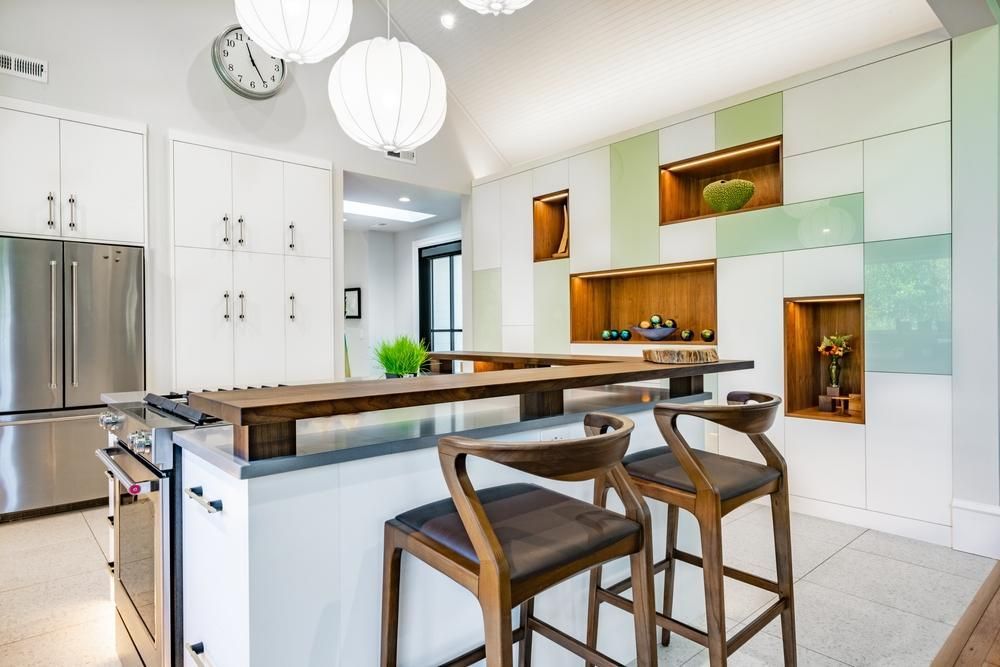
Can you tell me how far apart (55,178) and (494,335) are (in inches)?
145

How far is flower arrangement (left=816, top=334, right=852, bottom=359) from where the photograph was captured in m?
3.43

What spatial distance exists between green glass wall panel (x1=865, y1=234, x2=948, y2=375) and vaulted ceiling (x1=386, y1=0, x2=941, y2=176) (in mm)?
1591

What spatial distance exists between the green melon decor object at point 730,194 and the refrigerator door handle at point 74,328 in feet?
14.0

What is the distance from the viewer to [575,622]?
1714 millimetres

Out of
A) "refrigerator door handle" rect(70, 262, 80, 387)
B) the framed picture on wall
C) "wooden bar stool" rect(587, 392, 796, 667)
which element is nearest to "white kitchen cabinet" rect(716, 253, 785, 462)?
"wooden bar stool" rect(587, 392, 796, 667)

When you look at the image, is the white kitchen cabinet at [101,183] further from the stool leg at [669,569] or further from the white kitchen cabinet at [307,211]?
the stool leg at [669,569]

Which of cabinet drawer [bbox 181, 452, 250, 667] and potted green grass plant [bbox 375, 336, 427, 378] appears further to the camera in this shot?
potted green grass plant [bbox 375, 336, 427, 378]

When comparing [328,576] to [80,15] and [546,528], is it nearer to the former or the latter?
[546,528]

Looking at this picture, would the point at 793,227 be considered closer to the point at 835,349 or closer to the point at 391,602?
the point at 835,349

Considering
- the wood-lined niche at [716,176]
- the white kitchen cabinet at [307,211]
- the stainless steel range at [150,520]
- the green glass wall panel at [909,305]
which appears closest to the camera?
the stainless steel range at [150,520]

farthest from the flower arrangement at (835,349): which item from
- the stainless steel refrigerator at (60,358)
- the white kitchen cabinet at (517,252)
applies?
the stainless steel refrigerator at (60,358)

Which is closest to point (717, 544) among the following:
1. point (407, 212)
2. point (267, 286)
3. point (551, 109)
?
point (267, 286)

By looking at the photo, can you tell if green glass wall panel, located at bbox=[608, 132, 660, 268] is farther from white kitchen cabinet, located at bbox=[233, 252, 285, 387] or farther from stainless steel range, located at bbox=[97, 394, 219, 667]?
stainless steel range, located at bbox=[97, 394, 219, 667]

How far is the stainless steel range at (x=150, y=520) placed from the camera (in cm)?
142
